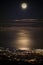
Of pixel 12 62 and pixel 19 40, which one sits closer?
pixel 12 62

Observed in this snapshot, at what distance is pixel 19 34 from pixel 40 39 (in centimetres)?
18

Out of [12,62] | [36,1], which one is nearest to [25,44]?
[12,62]

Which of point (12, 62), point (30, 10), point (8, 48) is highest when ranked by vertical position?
point (30, 10)

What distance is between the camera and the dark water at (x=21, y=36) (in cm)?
138

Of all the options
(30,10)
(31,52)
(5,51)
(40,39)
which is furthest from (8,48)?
(30,10)

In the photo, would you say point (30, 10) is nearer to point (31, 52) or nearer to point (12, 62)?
point (31, 52)

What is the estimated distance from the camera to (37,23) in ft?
4.66

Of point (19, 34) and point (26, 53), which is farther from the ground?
point (19, 34)

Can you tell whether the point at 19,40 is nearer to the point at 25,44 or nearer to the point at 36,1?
the point at 25,44

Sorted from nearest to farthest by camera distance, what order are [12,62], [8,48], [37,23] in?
[12,62], [8,48], [37,23]

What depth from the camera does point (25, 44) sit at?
1373mm

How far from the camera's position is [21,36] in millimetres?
1491

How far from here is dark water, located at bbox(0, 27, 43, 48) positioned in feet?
4.52

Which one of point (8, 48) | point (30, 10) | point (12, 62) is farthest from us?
point (30, 10)
